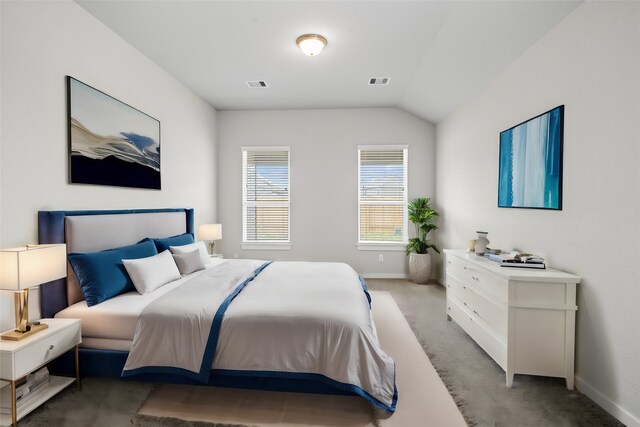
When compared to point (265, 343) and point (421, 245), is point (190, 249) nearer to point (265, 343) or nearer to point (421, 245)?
point (265, 343)

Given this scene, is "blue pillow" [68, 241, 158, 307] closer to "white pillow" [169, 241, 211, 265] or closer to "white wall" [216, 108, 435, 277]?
"white pillow" [169, 241, 211, 265]

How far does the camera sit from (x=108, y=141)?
2.74m

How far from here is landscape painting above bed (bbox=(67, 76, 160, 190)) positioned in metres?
2.41

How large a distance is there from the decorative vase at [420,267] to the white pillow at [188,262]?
326 centimetres

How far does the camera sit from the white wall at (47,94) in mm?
1940

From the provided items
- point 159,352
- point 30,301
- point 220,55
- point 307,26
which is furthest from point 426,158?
point 30,301

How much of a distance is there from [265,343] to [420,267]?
3482mm

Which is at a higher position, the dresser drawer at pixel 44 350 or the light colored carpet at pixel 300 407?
the dresser drawer at pixel 44 350

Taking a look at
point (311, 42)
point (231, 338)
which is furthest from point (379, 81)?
point (231, 338)

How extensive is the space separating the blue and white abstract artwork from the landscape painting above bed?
3826 mm

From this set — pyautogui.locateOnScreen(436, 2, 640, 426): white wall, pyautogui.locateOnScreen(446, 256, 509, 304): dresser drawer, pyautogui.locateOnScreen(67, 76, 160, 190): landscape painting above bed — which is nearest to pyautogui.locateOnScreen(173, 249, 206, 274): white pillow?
pyautogui.locateOnScreen(67, 76, 160, 190): landscape painting above bed

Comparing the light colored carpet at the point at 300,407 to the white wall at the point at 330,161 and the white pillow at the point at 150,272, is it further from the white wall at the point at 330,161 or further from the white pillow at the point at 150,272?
the white wall at the point at 330,161

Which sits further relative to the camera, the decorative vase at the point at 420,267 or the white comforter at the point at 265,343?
the decorative vase at the point at 420,267

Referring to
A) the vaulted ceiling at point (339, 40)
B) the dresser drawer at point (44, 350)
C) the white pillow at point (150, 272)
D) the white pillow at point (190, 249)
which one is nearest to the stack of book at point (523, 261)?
the vaulted ceiling at point (339, 40)
